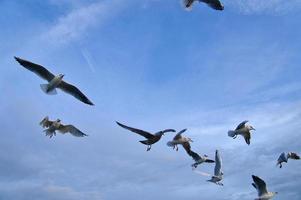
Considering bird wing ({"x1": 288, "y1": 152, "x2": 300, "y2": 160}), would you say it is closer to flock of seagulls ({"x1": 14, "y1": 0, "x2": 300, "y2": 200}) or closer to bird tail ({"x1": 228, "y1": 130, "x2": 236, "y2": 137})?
flock of seagulls ({"x1": 14, "y1": 0, "x2": 300, "y2": 200})

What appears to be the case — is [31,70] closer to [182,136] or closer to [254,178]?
[182,136]

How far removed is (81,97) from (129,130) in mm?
3151

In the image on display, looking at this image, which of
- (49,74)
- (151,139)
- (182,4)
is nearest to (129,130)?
(151,139)

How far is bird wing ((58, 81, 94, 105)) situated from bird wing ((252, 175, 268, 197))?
11198 millimetres

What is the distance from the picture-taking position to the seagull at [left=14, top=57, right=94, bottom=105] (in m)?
27.8

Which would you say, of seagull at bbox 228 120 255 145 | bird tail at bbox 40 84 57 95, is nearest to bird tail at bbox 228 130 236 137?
seagull at bbox 228 120 255 145

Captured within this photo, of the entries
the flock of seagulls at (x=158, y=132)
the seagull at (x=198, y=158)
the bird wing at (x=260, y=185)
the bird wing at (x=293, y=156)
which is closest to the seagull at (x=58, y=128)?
the flock of seagulls at (x=158, y=132)

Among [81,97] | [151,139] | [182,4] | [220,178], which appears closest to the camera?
Answer: [182,4]

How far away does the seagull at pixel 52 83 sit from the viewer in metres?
27.8

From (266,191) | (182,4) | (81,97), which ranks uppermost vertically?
(182,4)

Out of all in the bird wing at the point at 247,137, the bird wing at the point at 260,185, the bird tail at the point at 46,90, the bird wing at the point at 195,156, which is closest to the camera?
the bird tail at the point at 46,90

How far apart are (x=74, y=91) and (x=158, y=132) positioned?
5.70m

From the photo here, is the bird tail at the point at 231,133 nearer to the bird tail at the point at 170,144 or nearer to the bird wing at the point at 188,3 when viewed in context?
the bird tail at the point at 170,144

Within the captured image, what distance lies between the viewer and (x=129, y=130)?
29.2 m
